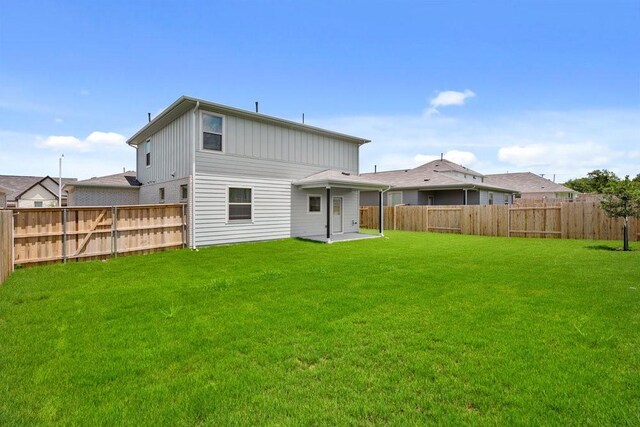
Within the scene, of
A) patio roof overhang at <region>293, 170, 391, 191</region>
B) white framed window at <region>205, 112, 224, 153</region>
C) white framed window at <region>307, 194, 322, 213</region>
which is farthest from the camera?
white framed window at <region>307, 194, 322, 213</region>

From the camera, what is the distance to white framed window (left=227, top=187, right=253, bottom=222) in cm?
1269

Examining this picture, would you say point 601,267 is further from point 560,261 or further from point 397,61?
point 397,61

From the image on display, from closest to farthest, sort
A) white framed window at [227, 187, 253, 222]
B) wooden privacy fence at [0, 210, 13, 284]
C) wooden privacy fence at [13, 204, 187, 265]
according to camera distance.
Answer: wooden privacy fence at [0, 210, 13, 284] < wooden privacy fence at [13, 204, 187, 265] < white framed window at [227, 187, 253, 222]

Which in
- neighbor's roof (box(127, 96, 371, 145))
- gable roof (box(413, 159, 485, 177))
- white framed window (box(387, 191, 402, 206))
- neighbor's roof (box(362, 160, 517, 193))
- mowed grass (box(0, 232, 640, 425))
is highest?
gable roof (box(413, 159, 485, 177))

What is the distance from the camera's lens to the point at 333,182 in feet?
44.8

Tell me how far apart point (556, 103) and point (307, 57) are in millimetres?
11752

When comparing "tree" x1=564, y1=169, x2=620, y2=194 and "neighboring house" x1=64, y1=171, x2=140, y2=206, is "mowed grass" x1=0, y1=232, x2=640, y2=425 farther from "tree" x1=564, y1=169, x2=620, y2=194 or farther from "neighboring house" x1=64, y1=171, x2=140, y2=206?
"tree" x1=564, y1=169, x2=620, y2=194

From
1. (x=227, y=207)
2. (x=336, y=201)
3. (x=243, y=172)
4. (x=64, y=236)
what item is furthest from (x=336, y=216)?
(x=64, y=236)

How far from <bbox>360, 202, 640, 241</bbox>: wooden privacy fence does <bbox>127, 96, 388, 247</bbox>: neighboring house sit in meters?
5.21

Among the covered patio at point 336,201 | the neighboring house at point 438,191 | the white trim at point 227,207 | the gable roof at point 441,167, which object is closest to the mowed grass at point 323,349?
the white trim at point 227,207

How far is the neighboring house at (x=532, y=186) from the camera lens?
38000mm

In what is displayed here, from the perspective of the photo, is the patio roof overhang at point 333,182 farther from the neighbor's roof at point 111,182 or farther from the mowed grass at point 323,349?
the neighbor's roof at point 111,182

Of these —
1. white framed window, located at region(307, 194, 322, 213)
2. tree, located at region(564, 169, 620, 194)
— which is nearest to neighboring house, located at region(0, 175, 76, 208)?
white framed window, located at region(307, 194, 322, 213)

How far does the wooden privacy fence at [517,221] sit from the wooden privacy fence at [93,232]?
45.8ft
